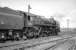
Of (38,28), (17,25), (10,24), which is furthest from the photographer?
(38,28)

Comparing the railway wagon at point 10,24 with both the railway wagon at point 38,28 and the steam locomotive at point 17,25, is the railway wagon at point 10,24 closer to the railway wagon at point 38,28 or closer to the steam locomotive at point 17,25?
the steam locomotive at point 17,25

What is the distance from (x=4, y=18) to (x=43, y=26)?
859 centimetres

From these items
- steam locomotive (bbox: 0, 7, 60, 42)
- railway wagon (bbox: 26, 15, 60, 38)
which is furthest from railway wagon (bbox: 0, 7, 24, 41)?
railway wagon (bbox: 26, 15, 60, 38)

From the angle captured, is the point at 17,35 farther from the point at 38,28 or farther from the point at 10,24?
the point at 38,28

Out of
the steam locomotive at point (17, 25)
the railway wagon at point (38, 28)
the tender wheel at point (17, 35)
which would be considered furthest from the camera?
the railway wagon at point (38, 28)

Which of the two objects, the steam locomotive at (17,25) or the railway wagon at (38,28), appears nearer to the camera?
the steam locomotive at (17,25)

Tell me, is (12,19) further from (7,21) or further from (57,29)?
(57,29)

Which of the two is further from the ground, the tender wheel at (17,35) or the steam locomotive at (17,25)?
the steam locomotive at (17,25)

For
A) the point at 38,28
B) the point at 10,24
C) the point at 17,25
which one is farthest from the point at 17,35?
the point at 38,28

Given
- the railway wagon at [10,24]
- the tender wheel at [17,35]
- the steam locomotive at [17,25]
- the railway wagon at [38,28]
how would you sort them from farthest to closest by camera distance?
the railway wagon at [38,28]
the tender wheel at [17,35]
the steam locomotive at [17,25]
the railway wagon at [10,24]

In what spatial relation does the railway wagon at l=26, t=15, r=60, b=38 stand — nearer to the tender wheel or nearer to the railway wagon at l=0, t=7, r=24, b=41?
the tender wheel

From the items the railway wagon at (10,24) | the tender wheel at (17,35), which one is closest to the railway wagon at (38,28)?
the tender wheel at (17,35)

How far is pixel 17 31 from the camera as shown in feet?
40.4

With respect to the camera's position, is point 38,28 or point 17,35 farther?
point 38,28
